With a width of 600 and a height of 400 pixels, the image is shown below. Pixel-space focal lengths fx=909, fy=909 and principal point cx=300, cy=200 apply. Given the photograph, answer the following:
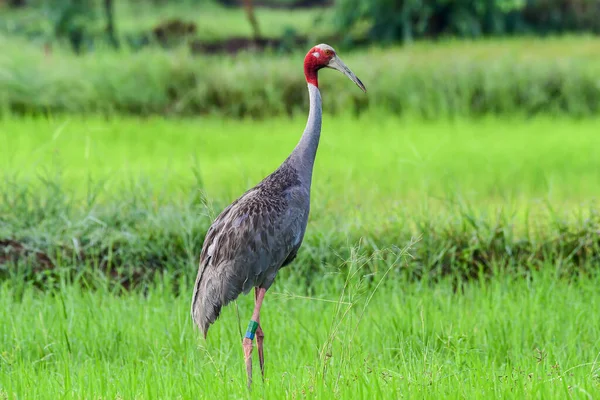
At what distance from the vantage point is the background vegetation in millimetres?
4223

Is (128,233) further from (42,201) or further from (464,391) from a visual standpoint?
(464,391)

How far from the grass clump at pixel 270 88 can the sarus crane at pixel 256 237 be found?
7786 millimetres

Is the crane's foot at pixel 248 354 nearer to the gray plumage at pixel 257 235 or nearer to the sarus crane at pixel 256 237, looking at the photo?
the sarus crane at pixel 256 237

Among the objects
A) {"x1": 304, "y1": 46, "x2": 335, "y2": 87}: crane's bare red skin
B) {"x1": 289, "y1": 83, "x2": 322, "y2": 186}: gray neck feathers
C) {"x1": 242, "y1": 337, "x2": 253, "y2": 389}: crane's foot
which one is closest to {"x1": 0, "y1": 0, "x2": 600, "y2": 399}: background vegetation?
{"x1": 242, "y1": 337, "x2": 253, "y2": 389}: crane's foot

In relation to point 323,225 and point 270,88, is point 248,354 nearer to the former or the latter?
point 323,225

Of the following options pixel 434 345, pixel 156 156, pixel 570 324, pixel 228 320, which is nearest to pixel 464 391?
pixel 434 345

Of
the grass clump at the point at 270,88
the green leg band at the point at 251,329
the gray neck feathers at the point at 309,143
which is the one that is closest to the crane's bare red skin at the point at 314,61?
the gray neck feathers at the point at 309,143

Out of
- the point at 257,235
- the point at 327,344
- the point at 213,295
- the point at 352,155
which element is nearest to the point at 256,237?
the point at 257,235

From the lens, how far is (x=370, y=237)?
20.7 ft

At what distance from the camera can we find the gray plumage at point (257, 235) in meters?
4.00

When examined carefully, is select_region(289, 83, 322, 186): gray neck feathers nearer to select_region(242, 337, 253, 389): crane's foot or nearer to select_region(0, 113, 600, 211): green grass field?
select_region(242, 337, 253, 389): crane's foot

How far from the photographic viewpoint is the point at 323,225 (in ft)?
21.2

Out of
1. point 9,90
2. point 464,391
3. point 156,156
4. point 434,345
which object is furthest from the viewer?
point 9,90

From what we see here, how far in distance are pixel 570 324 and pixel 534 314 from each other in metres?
0.29
